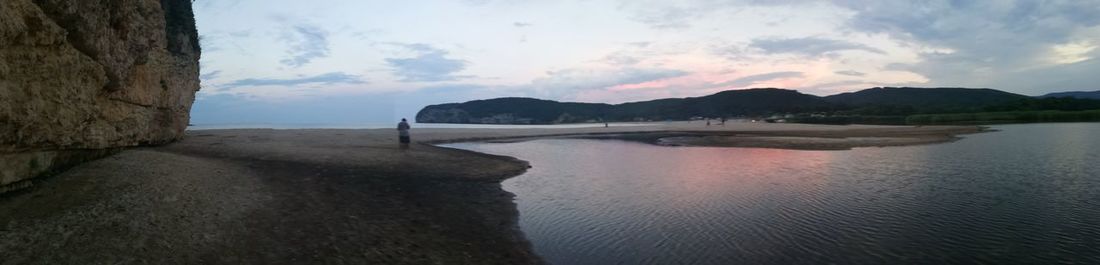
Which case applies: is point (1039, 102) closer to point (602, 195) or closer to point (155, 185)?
point (602, 195)

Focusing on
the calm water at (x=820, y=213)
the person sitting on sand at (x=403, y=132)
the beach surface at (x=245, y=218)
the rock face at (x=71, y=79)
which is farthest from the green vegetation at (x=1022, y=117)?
the rock face at (x=71, y=79)

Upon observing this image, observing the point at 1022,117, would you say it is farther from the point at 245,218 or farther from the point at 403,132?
the point at 245,218

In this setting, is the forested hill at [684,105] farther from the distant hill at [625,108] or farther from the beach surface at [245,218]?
the beach surface at [245,218]

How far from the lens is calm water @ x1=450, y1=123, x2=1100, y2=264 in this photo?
8.13 meters

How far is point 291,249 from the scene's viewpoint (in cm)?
748

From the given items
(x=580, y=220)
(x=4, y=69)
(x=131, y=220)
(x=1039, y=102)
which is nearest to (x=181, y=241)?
(x=131, y=220)

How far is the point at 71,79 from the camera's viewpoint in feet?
32.3

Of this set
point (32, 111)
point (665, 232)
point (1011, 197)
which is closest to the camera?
point (32, 111)

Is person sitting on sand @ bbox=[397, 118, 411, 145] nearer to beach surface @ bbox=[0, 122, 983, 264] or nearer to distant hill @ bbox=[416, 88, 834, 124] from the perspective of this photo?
beach surface @ bbox=[0, 122, 983, 264]

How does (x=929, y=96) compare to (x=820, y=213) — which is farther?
(x=929, y=96)

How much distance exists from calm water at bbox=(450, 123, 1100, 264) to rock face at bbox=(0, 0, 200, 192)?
28.4 ft

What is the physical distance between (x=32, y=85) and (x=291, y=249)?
5606 mm

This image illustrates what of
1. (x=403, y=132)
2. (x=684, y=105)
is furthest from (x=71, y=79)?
(x=684, y=105)

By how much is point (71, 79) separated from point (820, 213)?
50.1 feet
